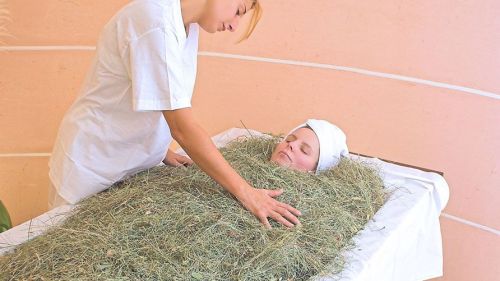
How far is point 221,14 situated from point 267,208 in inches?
21.2

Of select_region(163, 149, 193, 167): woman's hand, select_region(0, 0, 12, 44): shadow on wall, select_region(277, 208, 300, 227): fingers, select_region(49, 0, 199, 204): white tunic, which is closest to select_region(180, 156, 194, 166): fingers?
select_region(163, 149, 193, 167): woman's hand

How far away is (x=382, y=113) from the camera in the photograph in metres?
2.83

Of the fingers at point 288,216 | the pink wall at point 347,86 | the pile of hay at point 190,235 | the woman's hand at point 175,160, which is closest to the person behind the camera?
the pile of hay at point 190,235

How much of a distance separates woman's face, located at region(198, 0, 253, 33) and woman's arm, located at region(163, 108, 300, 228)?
26 centimetres

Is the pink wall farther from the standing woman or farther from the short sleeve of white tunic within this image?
the short sleeve of white tunic

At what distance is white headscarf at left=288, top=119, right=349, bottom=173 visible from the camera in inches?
78.4

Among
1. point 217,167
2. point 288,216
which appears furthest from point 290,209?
point 217,167

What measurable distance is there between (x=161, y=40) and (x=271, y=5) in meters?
1.55

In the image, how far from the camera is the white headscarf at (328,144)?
1.99 metres

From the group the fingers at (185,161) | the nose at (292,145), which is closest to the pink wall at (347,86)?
the nose at (292,145)

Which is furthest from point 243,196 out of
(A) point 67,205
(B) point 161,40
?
(A) point 67,205

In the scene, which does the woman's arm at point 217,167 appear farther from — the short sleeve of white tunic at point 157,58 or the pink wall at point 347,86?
the pink wall at point 347,86

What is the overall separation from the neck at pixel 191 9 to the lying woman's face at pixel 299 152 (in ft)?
1.98

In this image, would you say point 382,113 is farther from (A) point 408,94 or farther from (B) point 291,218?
(B) point 291,218
